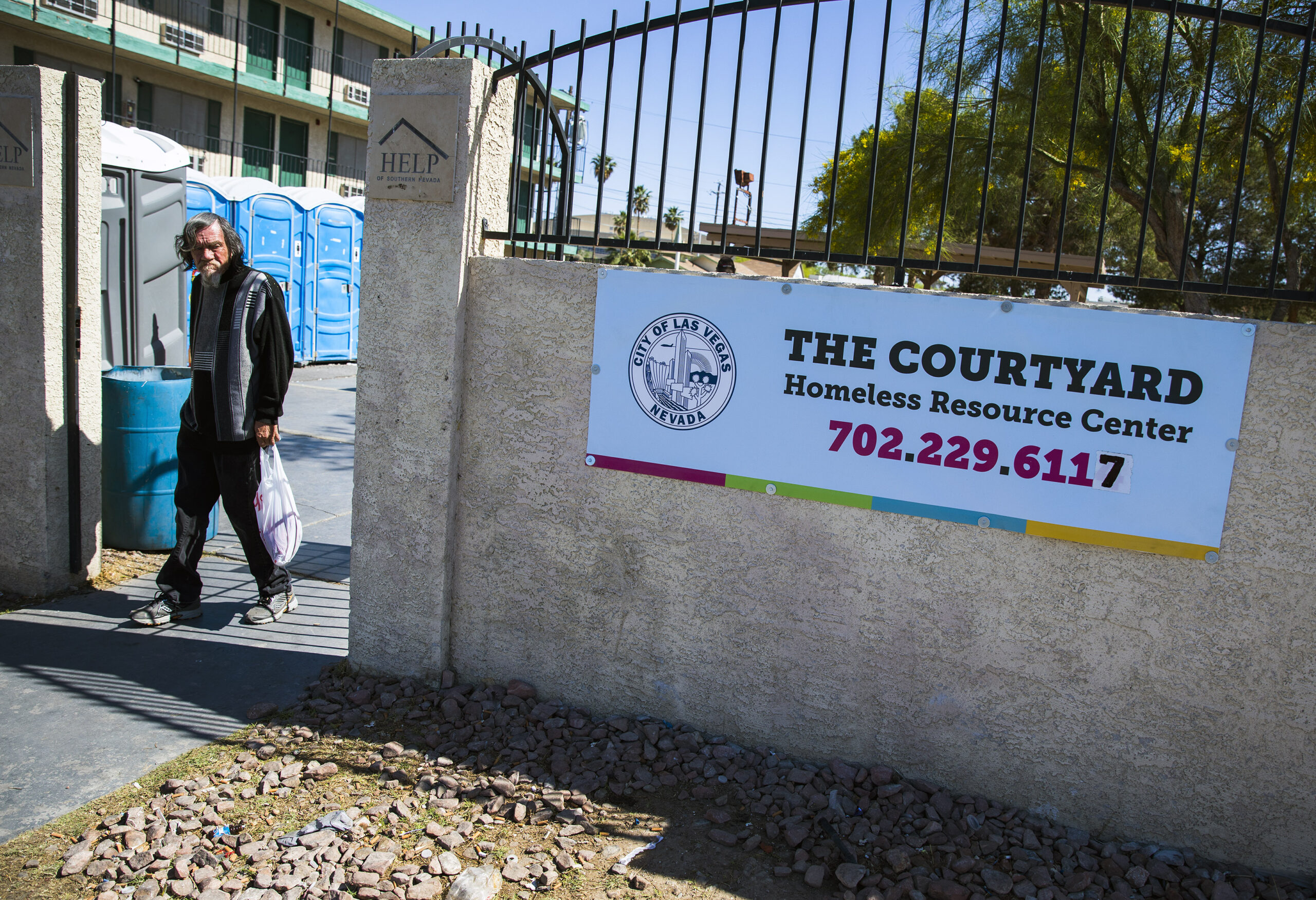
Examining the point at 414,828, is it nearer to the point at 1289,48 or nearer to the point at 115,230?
the point at 115,230

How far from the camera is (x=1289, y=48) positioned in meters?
8.63

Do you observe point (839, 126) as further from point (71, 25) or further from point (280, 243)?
point (71, 25)

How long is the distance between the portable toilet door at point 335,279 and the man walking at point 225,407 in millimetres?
10780

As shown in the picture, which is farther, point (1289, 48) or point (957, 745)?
point (1289, 48)

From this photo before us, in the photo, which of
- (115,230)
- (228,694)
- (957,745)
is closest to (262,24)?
(115,230)

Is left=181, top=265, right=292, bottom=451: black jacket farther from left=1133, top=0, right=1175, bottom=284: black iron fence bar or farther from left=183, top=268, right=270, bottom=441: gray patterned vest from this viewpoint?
left=1133, top=0, right=1175, bottom=284: black iron fence bar

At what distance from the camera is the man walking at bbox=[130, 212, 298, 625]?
4.16 metres

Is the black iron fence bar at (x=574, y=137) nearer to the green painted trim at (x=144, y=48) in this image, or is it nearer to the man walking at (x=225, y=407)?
the man walking at (x=225, y=407)

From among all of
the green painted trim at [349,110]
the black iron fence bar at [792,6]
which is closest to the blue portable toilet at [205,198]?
the black iron fence bar at [792,6]

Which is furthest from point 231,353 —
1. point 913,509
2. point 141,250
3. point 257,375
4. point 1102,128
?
point 1102,128

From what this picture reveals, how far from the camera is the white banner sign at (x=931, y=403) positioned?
2801mm

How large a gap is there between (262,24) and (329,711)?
1131 inches

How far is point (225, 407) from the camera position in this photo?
4148 millimetres

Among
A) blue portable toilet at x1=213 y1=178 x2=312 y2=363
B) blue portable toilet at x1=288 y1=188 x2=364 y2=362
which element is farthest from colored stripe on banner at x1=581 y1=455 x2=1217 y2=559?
blue portable toilet at x1=288 y1=188 x2=364 y2=362
